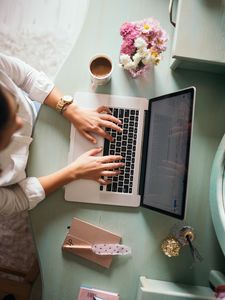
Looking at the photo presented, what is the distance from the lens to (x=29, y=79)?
4.07 ft

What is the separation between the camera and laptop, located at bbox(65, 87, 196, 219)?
115cm

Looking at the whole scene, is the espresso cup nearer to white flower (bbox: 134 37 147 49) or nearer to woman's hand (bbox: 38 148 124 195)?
white flower (bbox: 134 37 147 49)

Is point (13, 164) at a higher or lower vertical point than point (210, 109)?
lower

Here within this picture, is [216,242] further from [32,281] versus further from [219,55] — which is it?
[32,281]

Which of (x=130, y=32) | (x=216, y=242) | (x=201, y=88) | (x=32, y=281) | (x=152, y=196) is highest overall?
(x=130, y=32)

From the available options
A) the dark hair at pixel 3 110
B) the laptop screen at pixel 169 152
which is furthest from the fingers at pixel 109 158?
the dark hair at pixel 3 110

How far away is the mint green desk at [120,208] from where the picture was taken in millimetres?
1215

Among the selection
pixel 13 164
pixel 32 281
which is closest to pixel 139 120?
pixel 13 164

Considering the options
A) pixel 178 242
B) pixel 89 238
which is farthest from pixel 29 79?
pixel 178 242

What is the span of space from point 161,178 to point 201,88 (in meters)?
0.38

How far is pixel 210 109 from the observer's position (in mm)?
1270

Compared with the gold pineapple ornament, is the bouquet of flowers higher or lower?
higher

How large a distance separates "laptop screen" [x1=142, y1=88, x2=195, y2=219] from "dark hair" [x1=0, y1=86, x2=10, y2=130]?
54 cm

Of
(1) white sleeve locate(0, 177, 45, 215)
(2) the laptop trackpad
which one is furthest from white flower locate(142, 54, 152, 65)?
(1) white sleeve locate(0, 177, 45, 215)
